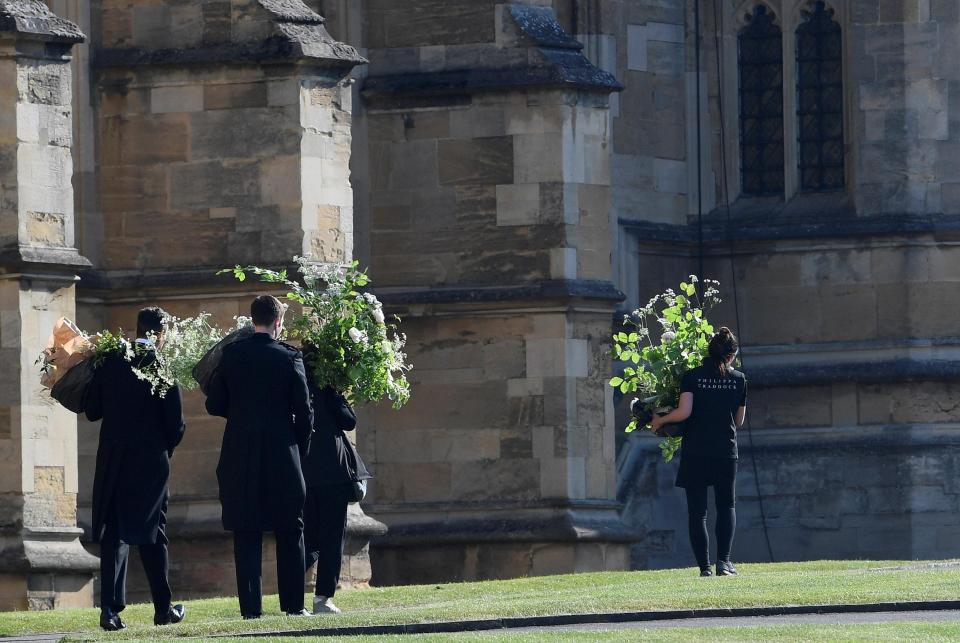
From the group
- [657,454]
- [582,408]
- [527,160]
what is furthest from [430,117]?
[657,454]

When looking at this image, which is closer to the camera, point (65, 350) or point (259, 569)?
point (259, 569)

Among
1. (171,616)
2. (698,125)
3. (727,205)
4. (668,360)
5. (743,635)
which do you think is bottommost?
(171,616)

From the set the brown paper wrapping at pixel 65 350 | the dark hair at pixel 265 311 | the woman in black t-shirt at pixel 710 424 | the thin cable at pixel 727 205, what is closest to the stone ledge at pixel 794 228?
the thin cable at pixel 727 205

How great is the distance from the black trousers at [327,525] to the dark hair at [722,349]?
3.19m

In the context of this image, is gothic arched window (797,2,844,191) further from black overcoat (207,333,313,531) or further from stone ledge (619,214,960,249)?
black overcoat (207,333,313,531)

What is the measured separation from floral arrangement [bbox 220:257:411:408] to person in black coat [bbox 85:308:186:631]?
3.10 ft

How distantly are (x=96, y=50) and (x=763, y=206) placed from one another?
8.82m

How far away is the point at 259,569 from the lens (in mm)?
16094

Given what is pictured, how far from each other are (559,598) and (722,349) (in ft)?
8.08

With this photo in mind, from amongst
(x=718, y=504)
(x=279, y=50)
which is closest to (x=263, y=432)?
(x=718, y=504)

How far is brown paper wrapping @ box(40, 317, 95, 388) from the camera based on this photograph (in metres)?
16.4

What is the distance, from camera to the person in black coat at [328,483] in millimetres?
16469

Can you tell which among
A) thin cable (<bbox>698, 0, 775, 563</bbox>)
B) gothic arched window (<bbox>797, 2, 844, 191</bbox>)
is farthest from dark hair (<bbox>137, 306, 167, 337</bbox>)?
gothic arched window (<bbox>797, 2, 844, 191</bbox>)

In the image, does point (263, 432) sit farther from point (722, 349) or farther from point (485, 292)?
point (485, 292)
